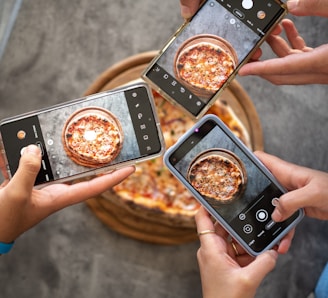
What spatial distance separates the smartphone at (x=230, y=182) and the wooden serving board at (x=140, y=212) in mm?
296

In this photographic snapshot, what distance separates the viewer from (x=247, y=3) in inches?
44.3

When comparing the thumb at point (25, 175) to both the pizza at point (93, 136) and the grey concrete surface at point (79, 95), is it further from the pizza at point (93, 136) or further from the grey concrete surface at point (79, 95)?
the grey concrete surface at point (79, 95)

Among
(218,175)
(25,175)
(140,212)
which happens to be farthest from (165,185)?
(25,175)

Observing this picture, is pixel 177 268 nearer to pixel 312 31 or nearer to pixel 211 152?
pixel 211 152

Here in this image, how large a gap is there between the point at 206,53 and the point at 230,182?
35 cm

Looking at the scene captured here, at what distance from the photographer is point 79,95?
1.57m

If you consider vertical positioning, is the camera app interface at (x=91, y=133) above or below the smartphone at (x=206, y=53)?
below

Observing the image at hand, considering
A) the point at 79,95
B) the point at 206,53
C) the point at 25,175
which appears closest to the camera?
the point at 25,175

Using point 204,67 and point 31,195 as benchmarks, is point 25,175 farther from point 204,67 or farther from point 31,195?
point 204,67

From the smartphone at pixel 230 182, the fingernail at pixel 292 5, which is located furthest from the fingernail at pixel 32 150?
the fingernail at pixel 292 5

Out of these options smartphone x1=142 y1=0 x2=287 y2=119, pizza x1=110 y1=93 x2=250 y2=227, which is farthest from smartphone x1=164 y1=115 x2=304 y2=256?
pizza x1=110 y1=93 x2=250 y2=227

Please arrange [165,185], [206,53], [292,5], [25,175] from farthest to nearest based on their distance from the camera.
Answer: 1. [165,185]
2. [206,53]
3. [292,5]
4. [25,175]

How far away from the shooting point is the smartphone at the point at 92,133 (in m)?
1.11

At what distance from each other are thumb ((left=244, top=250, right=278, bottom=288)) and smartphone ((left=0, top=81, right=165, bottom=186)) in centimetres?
35
